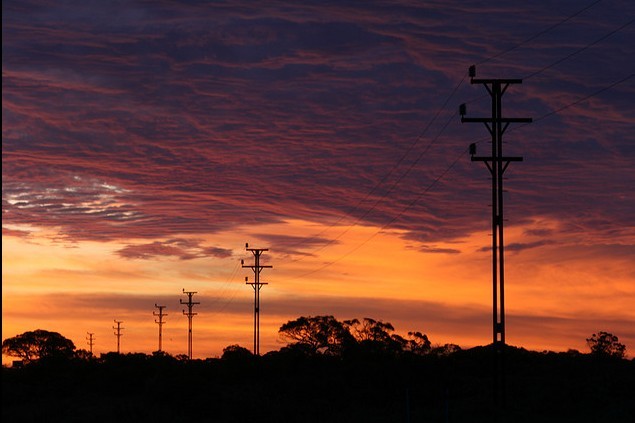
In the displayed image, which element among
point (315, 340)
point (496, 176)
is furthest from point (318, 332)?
point (496, 176)

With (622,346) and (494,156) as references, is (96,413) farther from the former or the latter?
(622,346)

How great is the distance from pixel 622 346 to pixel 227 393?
6732 centimetres

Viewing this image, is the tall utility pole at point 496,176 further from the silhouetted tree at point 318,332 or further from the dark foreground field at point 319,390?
the silhouetted tree at point 318,332

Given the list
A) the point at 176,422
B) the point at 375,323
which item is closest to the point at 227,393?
the point at 176,422

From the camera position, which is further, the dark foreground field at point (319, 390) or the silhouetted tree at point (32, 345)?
the silhouetted tree at point (32, 345)

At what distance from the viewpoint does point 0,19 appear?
21719 millimetres

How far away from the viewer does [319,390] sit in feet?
233

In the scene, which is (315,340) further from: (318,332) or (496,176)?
(496,176)

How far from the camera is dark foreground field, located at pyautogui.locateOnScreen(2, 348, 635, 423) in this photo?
56.6 m

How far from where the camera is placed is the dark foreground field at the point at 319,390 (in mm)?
56625

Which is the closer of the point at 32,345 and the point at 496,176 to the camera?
the point at 496,176

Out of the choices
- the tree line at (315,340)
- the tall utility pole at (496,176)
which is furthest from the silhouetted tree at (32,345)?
the tall utility pole at (496,176)

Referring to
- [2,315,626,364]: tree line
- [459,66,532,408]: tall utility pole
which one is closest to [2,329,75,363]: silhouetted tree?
[2,315,626,364]: tree line

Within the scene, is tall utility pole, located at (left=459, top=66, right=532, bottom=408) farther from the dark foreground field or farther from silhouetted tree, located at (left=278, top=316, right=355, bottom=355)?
silhouetted tree, located at (left=278, top=316, right=355, bottom=355)
